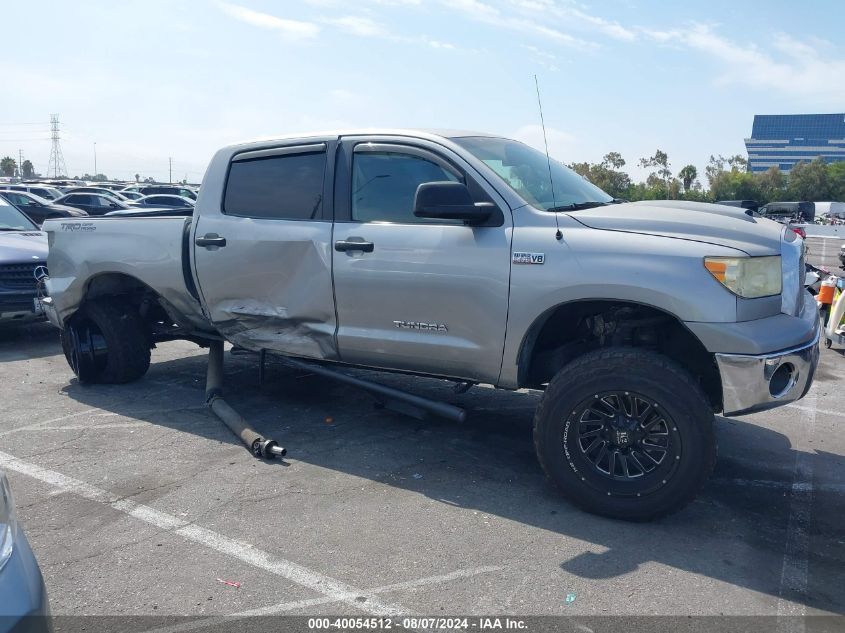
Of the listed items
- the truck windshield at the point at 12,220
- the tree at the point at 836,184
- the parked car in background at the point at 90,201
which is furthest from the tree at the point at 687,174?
the truck windshield at the point at 12,220

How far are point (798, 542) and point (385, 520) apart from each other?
210 cm

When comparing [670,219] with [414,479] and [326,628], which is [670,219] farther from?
[326,628]

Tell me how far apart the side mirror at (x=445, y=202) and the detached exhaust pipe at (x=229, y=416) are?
1813 mm

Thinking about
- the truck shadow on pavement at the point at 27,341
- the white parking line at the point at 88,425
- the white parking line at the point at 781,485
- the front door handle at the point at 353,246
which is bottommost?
the truck shadow on pavement at the point at 27,341

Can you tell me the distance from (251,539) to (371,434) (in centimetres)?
174

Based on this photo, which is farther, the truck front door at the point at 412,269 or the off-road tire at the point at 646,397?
the truck front door at the point at 412,269

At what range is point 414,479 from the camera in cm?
464

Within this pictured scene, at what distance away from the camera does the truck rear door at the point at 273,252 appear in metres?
5.05

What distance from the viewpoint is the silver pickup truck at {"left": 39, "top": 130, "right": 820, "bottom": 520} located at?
12.8 feet

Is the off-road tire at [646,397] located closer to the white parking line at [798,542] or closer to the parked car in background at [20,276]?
the white parking line at [798,542]

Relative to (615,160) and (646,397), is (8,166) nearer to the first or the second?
(615,160)

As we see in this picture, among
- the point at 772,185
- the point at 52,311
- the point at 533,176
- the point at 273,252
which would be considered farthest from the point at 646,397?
the point at 772,185

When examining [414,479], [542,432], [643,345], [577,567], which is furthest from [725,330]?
[414,479]

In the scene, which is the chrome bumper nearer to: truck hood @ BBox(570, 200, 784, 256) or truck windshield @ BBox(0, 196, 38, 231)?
truck hood @ BBox(570, 200, 784, 256)
